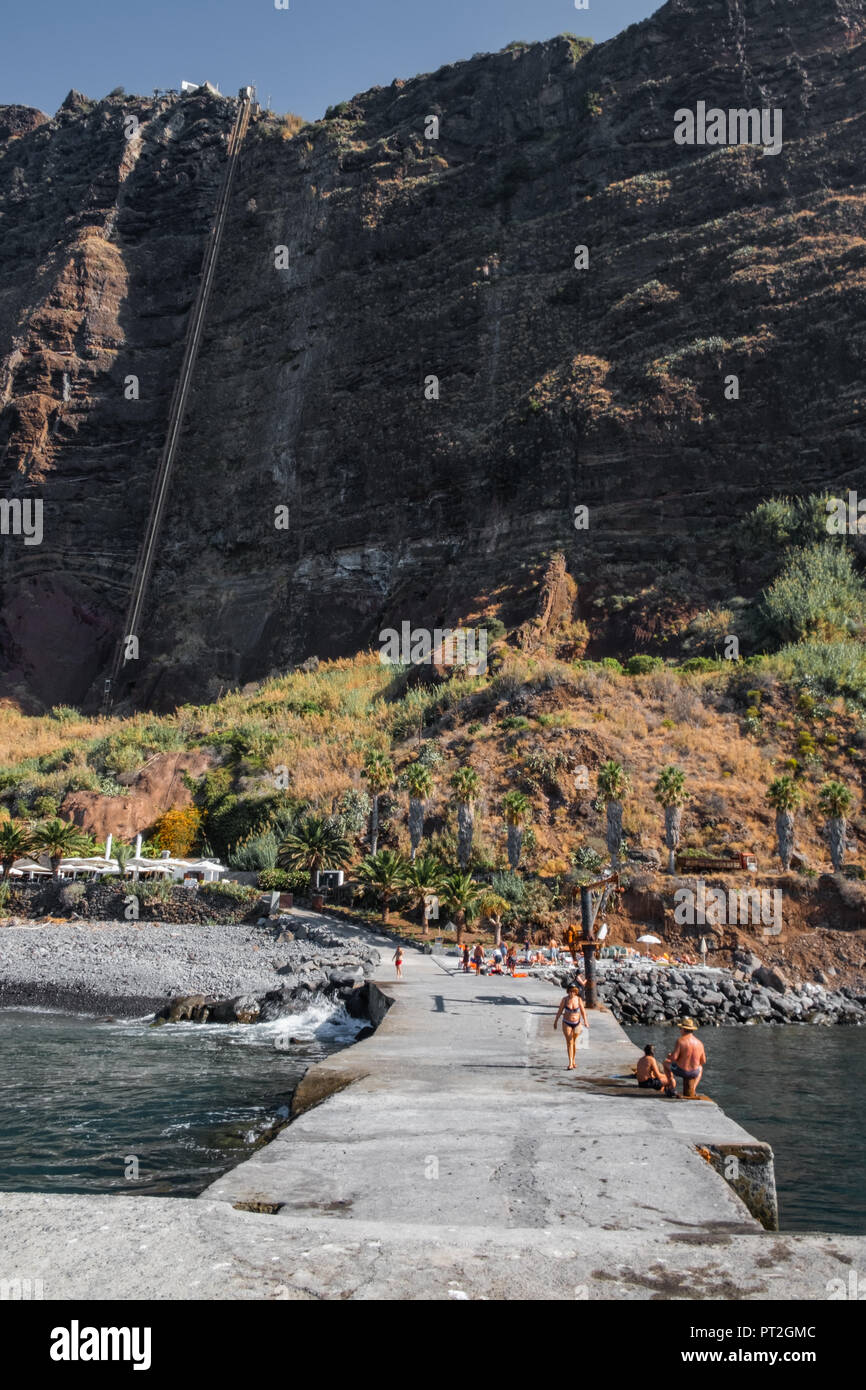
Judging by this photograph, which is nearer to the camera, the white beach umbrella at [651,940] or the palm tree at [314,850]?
the white beach umbrella at [651,940]

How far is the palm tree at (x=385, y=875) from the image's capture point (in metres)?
30.4

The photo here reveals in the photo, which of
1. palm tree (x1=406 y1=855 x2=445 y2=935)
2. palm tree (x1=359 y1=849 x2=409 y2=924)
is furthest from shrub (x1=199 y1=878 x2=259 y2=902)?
palm tree (x1=406 y1=855 x2=445 y2=935)

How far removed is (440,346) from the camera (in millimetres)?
62000

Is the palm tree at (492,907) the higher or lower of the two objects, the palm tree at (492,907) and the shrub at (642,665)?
the lower

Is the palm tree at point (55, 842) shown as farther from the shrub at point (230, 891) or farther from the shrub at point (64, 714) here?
the shrub at point (64, 714)

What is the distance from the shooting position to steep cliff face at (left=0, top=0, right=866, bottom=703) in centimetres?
4922

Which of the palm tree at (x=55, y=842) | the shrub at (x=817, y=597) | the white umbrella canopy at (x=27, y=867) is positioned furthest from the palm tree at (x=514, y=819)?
the shrub at (x=817, y=597)

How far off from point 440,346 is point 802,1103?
55.5 metres

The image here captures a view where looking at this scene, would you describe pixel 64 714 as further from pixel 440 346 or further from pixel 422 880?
pixel 422 880

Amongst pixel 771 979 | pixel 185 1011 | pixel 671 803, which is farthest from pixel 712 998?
pixel 185 1011

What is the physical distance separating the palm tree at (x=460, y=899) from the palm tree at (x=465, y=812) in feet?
5.65

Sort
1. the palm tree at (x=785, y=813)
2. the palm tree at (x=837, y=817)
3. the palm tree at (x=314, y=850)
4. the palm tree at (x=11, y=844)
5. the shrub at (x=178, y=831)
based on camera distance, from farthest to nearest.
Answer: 1. the shrub at (x=178, y=831)
2. the palm tree at (x=314, y=850)
3. the palm tree at (x=11, y=844)
4. the palm tree at (x=785, y=813)
5. the palm tree at (x=837, y=817)
